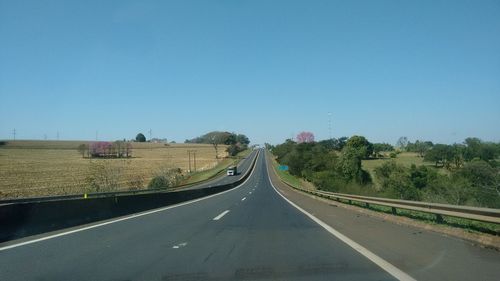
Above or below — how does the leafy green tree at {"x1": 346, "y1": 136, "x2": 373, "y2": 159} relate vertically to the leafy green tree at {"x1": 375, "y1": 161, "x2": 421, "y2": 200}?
above

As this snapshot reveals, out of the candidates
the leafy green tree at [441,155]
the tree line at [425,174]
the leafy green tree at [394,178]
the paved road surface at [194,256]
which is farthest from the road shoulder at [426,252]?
the leafy green tree at [441,155]

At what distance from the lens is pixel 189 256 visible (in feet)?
33.0

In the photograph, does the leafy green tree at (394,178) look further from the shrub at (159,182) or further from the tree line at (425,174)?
the shrub at (159,182)

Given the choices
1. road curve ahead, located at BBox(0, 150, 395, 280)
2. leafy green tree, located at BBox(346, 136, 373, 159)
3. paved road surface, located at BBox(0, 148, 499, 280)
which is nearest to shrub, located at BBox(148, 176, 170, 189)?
paved road surface, located at BBox(0, 148, 499, 280)

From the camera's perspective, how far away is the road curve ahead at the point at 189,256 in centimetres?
820

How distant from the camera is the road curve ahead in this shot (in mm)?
8195

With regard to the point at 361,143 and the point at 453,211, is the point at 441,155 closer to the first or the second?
the point at 453,211

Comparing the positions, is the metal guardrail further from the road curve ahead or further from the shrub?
the shrub

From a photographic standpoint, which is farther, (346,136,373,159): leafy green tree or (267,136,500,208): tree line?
(346,136,373,159): leafy green tree

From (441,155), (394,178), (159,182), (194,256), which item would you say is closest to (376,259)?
(194,256)

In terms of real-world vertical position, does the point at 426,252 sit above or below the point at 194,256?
below

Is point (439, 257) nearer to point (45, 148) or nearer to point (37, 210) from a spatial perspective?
point (37, 210)

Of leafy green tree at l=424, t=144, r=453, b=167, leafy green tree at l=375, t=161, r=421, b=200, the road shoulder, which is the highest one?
leafy green tree at l=424, t=144, r=453, b=167

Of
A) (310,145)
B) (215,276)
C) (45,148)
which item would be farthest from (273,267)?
(310,145)
